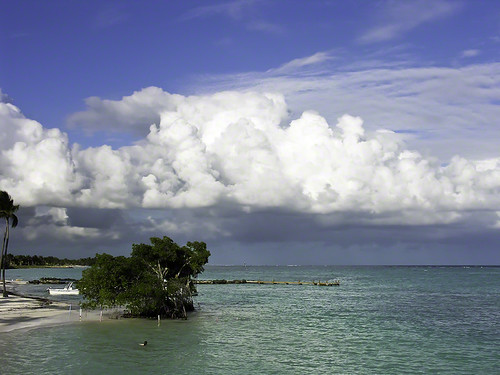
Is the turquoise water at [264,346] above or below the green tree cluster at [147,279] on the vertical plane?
below

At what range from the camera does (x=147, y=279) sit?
59.6 m

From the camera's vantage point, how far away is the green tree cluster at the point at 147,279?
Result: 57844 millimetres

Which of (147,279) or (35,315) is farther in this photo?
(35,315)

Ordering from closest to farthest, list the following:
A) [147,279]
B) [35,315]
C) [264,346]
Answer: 1. [264,346]
2. [147,279]
3. [35,315]

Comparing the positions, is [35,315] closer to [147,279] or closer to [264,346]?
[147,279]

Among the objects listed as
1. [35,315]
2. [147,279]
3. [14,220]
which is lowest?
[35,315]

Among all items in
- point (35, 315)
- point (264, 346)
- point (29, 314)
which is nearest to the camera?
point (264, 346)

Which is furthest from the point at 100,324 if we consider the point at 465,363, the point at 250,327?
the point at 465,363

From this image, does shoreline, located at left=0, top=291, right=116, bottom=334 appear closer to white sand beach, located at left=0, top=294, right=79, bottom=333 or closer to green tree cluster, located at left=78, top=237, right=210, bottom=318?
white sand beach, located at left=0, top=294, right=79, bottom=333

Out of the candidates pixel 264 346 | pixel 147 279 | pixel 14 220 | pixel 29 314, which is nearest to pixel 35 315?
pixel 29 314

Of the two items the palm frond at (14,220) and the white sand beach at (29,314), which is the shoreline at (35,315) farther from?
the palm frond at (14,220)

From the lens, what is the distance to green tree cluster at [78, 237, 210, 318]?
57844 millimetres

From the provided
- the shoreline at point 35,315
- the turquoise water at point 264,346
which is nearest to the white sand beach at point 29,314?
the shoreline at point 35,315

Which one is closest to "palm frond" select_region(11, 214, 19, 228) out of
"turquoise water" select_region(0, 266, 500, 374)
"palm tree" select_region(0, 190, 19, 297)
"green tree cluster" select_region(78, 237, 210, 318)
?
"palm tree" select_region(0, 190, 19, 297)
